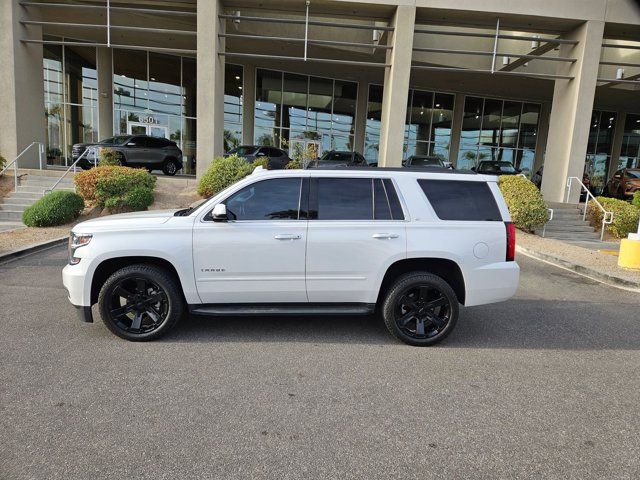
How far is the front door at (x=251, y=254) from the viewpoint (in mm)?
4562

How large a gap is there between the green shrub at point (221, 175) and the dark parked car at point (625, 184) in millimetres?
17778

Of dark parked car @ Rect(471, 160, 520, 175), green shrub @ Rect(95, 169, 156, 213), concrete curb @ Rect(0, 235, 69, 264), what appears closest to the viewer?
concrete curb @ Rect(0, 235, 69, 264)

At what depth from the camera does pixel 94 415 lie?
10.7ft

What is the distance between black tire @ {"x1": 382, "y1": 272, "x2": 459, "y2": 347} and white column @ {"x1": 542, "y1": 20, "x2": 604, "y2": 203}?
15.9 metres

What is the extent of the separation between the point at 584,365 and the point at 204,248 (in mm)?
4061

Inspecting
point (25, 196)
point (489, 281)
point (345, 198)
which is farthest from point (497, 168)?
point (25, 196)

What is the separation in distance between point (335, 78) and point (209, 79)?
41.2ft

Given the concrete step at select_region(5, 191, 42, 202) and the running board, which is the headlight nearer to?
the running board

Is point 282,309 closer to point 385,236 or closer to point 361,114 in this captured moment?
point 385,236

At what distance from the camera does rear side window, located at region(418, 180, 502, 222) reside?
4.84 meters

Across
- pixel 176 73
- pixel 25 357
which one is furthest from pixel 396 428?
pixel 176 73

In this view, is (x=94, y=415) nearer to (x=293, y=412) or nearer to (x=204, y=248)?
(x=293, y=412)

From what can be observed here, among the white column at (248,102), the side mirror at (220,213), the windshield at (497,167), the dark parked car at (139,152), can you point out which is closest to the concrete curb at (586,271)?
the side mirror at (220,213)

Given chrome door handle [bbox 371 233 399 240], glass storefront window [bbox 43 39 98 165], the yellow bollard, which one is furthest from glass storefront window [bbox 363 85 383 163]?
chrome door handle [bbox 371 233 399 240]
